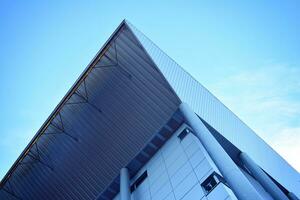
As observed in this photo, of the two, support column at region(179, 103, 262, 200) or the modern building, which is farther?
the modern building

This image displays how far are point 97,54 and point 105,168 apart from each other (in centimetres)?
911

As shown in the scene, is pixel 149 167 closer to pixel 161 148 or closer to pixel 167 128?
pixel 161 148

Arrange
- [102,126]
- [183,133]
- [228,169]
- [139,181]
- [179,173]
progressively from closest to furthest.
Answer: [228,169] < [179,173] < [183,133] < [139,181] < [102,126]

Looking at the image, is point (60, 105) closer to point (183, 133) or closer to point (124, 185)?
point (124, 185)

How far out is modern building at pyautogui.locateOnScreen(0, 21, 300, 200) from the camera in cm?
1653

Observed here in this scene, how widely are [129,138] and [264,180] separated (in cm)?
976

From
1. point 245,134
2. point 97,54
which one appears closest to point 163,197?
point 97,54

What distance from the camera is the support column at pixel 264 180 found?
51.5 feet

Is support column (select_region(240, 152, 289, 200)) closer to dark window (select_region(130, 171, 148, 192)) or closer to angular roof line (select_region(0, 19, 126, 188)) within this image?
dark window (select_region(130, 171, 148, 192))

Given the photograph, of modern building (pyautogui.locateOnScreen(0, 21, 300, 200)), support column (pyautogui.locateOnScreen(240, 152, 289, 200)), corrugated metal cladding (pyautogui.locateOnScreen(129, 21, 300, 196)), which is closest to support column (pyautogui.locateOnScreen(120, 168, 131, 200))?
modern building (pyautogui.locateOnScreen(0, 21, 300, 200))

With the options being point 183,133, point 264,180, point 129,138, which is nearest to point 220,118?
point 183,133

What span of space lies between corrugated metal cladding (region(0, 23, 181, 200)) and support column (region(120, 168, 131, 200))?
2.88 ft

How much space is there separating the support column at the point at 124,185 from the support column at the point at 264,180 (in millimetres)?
8390

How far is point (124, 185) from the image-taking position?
17266 millimetres
